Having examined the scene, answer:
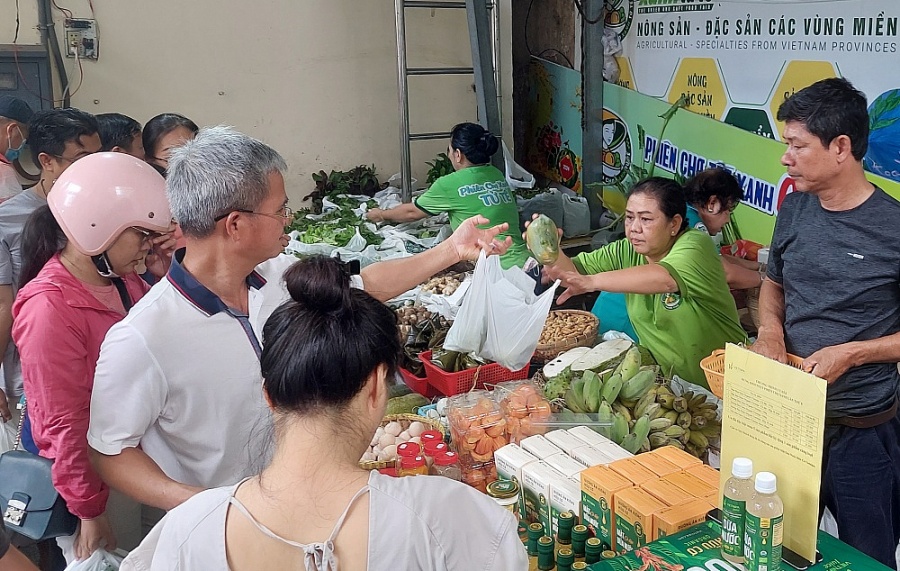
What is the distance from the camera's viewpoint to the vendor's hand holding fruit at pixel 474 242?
2.30m

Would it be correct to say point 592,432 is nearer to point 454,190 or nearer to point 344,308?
point 344,308

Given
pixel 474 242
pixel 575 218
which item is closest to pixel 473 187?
pixel 575 218

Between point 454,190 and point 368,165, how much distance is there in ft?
6.74

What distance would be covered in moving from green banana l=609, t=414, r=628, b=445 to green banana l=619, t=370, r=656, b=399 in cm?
18

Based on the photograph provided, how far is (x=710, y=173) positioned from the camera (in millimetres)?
3707

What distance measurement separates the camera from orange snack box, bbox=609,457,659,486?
1.50 metres

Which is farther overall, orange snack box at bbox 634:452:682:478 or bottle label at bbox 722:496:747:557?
orange snack box at bbox 634:452:682:478

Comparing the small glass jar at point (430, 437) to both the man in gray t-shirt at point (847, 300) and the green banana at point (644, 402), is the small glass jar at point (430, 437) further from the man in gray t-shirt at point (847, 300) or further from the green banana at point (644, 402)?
the man in gray t-shirt at point (847, 300)

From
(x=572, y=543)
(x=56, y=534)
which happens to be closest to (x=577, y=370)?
(x=572, y=543)

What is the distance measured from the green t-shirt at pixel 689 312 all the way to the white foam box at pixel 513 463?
3.63ft

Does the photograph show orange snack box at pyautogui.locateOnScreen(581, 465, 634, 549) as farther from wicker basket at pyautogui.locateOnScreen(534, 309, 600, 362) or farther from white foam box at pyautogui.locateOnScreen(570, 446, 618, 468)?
wicker basket at pyautogui.locateOnScreen(534, 309, 600, 362)

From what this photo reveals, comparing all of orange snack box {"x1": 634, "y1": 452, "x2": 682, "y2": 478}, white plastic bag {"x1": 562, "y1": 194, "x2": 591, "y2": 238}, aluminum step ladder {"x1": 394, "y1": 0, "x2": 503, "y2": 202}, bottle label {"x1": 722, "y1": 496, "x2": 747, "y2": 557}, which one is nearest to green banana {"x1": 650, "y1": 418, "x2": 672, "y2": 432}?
orange snack box {"x1": 634, "y1": 452, "x2": 682, "y2": 478}

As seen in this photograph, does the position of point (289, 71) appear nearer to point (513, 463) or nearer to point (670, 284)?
point (670, 284)

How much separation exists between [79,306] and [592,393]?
Result: 52.2 inches
